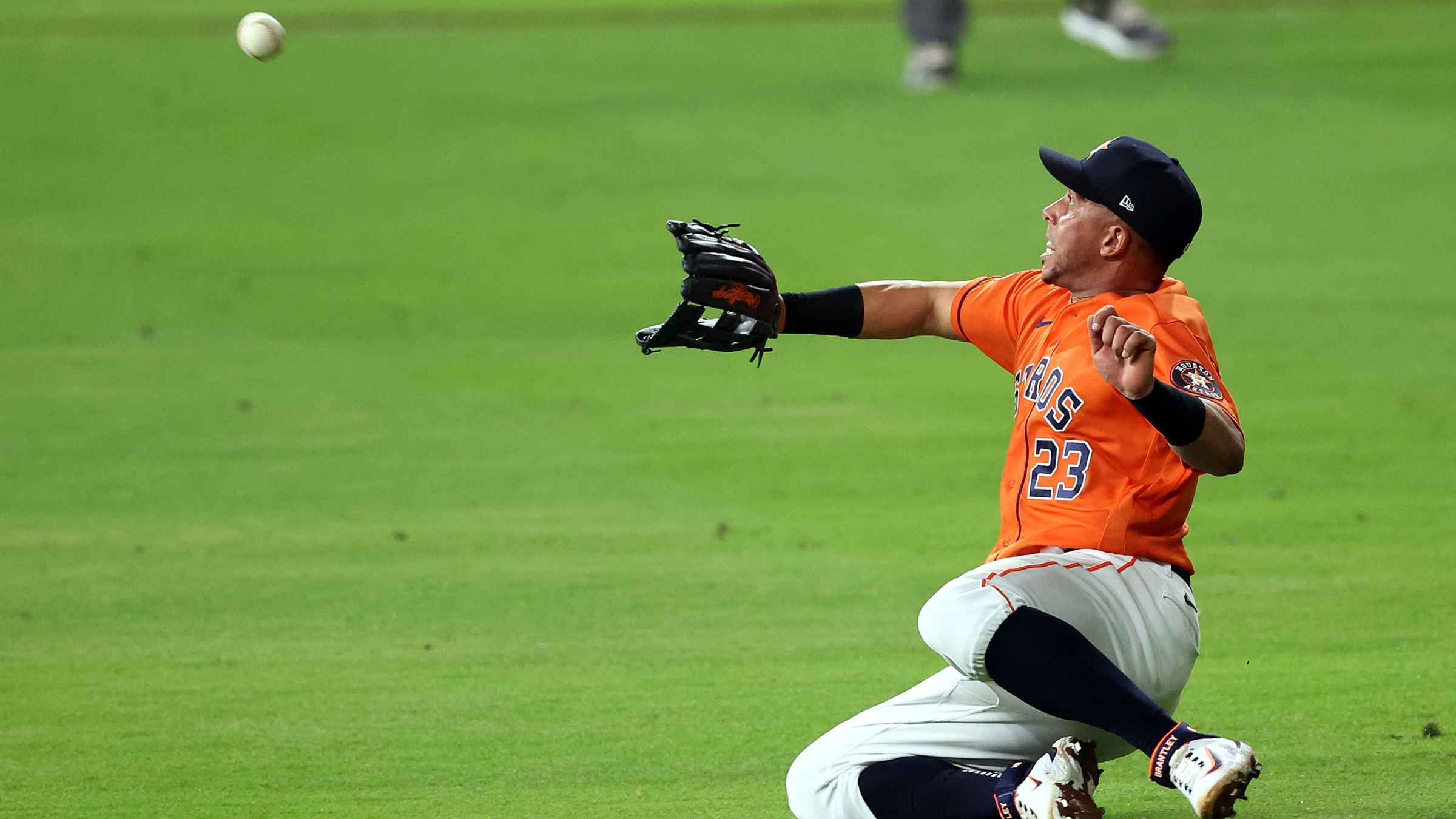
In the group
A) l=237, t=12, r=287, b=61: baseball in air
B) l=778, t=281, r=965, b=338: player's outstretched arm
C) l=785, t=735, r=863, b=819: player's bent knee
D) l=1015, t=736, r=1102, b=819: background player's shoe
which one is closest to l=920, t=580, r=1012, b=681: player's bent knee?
l=1015, t=736, r=1102, b=819: background player's shoe

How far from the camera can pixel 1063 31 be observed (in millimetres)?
15133

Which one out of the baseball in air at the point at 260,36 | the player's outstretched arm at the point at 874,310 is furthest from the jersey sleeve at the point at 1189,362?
the baseball in air at the point at 260,36

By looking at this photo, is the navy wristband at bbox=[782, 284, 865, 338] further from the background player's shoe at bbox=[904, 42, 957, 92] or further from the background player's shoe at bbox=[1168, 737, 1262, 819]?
the background player's shoe at bbox=[904, 42, 957, 92]

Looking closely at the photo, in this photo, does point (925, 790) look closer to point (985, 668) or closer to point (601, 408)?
point (985, 668)

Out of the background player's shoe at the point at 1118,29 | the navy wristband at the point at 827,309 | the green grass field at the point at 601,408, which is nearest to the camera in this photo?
the navy wristband at the point at 827,309

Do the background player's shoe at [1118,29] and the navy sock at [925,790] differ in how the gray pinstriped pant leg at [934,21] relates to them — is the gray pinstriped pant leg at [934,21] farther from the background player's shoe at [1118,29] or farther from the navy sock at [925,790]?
the navy sock at [925,790]

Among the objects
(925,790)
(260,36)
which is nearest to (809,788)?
(925,790)

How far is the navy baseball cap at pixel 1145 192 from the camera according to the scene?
11.7 ft

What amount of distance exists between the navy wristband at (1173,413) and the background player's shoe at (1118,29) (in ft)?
38.0

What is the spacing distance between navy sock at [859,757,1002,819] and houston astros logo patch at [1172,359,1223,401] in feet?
2.83

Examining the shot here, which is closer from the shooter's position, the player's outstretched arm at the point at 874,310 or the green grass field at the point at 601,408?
the player's outstretched arm at the point at 874,310

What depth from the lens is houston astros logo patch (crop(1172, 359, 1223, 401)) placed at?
3.38 metres

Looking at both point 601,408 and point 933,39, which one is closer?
point 601,408

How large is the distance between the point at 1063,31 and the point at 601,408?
29.1 feet
